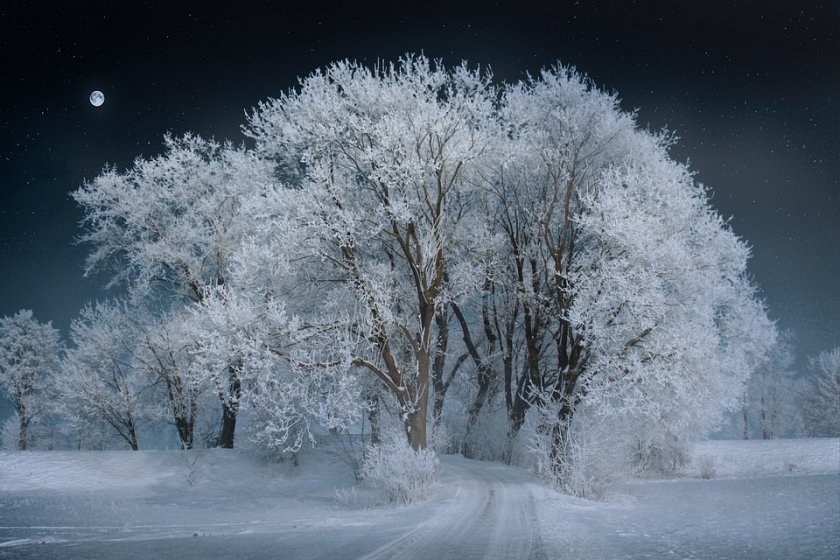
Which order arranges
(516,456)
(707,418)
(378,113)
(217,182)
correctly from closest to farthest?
(378,113) → (707,418) → (516,456) → (217,182)

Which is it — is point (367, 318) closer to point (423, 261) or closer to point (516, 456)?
point (423, 261)

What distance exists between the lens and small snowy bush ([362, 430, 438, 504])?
39.5 ft

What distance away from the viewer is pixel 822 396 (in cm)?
4300

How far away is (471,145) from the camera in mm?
15586

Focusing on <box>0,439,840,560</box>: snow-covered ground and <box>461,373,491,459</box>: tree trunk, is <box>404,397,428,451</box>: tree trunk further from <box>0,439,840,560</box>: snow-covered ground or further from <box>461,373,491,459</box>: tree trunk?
<box>461,373,491,459</box>: tree trunk

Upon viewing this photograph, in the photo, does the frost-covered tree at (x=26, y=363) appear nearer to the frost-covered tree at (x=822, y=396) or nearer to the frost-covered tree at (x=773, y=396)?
the frost-covered tree at (x=773, y=396)

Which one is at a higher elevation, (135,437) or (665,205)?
(665,205)

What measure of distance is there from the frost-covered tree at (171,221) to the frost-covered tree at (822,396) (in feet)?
145

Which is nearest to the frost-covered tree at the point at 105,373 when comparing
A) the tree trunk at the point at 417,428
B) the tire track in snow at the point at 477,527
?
the tree trunk at the point at 417,428

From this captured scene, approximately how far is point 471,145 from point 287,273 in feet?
21.0

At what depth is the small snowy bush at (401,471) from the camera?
39.5 ft

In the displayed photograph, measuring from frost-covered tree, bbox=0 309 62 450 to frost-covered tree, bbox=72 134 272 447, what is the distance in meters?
13.5

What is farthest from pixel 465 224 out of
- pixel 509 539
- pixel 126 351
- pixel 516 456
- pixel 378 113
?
pixel 126 351

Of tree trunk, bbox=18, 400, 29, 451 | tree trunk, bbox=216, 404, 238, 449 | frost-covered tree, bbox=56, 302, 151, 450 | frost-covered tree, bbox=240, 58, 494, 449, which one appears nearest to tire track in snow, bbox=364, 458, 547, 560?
frost-covered tree, bbox=240, 58, 494, 449
